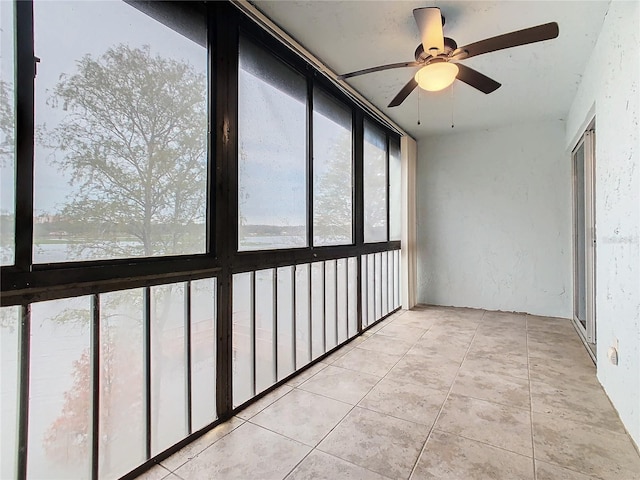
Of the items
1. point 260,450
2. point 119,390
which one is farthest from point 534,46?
point 119,390

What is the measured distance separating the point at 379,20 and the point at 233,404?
9.12 feet

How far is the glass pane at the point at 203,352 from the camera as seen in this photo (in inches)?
71.3

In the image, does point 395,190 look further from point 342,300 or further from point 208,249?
point 208,249

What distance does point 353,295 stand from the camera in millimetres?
3498

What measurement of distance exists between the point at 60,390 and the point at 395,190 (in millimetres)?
4191

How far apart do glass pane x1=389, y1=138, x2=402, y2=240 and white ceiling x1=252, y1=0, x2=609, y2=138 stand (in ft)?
2.83

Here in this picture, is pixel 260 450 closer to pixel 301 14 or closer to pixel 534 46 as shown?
pixel 301 14

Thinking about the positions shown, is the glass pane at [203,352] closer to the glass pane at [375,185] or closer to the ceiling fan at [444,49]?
the ceiling fan at [444,49]

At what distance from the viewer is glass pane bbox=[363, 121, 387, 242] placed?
3836 millimetres

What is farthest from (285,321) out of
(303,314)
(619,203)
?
(619,203)

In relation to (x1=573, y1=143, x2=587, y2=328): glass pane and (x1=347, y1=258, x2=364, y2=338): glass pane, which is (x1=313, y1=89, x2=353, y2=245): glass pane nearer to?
(x1=347, y1=258, x2=364, y2=338): glass pane

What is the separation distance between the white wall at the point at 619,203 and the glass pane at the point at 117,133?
2.43 meters

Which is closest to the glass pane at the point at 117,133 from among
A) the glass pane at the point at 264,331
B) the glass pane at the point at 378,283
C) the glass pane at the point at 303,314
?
the glass pane at the point at 264,331

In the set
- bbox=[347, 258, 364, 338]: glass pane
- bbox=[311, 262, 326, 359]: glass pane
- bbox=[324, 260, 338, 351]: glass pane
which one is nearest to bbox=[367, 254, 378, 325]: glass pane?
bbox=[347, 258, 364, 338]: glass pane
